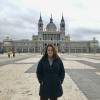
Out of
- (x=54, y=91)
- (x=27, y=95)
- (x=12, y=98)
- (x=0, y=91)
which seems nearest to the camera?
(x=54, y=91)

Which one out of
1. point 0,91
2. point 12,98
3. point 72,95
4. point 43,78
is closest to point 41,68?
point 43,78

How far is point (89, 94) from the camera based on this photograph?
9.59m

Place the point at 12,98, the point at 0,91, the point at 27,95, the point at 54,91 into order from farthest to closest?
1. the point at 0,91
2. the point at 27,95
3. the point at 12,98
4. the point at 54,91

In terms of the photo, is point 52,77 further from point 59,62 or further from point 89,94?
point 89,94

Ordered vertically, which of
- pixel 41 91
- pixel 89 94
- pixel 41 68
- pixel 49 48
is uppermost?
pixel 49 48

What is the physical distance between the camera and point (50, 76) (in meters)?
5.44

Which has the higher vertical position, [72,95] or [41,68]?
[41,68]

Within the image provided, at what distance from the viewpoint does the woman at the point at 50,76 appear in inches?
213

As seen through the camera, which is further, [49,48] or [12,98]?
[12,98]

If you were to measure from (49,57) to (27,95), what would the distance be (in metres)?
4.03

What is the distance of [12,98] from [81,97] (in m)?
2.16

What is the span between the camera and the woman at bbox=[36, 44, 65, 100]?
5.42 metres

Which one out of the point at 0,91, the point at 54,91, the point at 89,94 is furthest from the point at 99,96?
the point at 54,91

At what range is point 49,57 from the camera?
18.2ft
